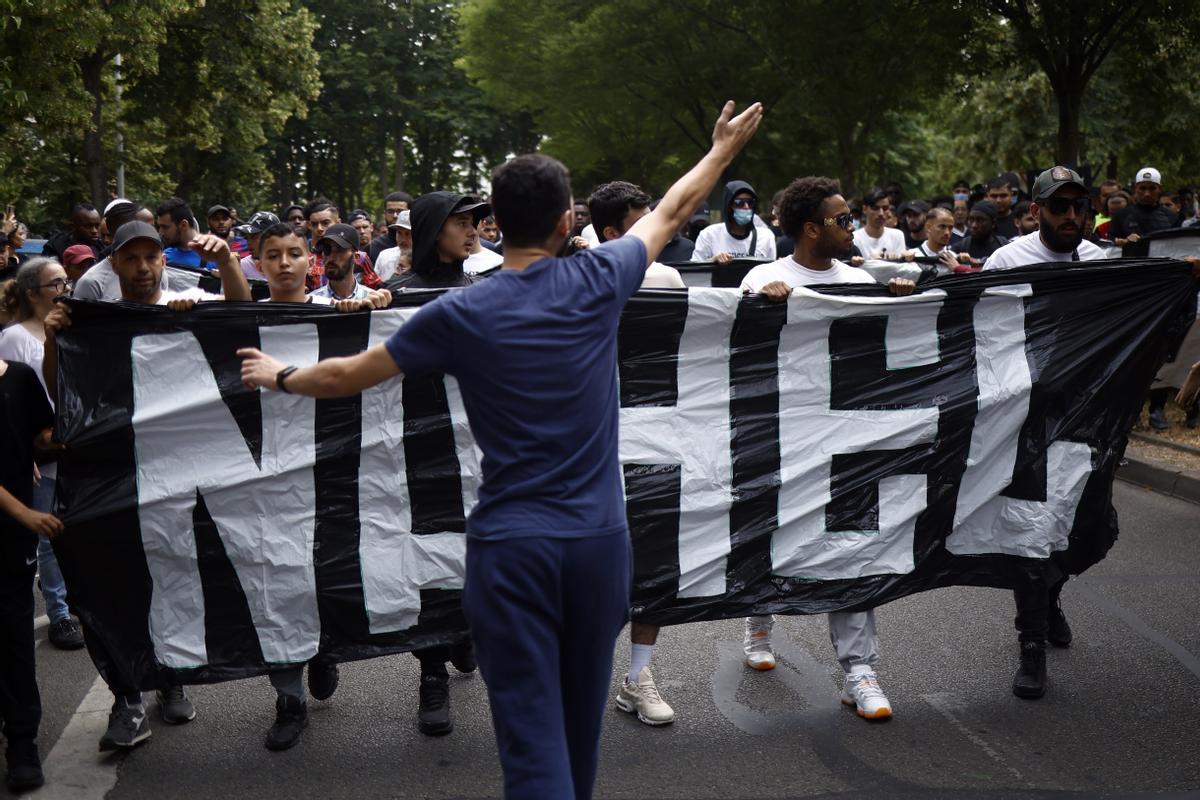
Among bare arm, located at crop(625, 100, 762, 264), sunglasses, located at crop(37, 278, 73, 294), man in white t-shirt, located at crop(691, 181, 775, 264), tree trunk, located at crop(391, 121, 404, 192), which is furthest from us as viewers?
tree trunk, located at crop(391, 121, 404, 192)

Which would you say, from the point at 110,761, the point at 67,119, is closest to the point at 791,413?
the point at 110,761

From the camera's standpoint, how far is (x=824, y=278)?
211 inches

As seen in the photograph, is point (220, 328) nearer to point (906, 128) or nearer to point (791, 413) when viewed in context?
point (791, 413)

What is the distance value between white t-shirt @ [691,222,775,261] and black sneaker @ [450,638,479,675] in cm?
502

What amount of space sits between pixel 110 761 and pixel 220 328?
162 cm

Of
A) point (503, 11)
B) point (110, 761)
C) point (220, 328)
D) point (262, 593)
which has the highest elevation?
point (503, 11)

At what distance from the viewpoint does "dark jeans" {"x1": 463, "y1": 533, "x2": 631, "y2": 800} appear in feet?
9.86

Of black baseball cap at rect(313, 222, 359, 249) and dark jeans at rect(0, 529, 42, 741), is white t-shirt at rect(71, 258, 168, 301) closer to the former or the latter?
black baseball cap at rect(313, 222, 359, 249)

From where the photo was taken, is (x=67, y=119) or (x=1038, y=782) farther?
(x=67, y=119)

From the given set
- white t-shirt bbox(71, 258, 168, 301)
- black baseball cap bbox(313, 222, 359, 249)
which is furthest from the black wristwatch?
black baseball cap bbox(313, 222, 359, 249)

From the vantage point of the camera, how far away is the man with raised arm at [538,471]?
3.03 meters

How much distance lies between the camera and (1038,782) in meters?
4.27

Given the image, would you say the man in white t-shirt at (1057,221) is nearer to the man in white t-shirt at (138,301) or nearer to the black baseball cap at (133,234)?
the man in white t-shirt at (138,301)

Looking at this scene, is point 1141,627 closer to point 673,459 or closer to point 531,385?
point 673,459
